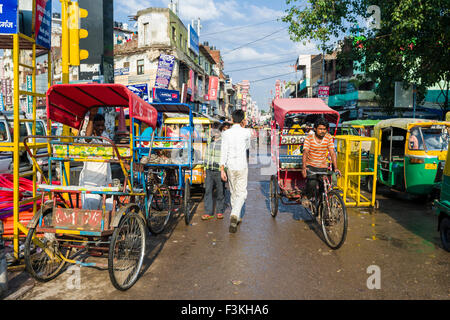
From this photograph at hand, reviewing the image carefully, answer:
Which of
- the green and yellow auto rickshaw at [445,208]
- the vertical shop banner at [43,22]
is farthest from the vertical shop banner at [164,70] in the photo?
the green and yellow auto rickshaw at [445,208]

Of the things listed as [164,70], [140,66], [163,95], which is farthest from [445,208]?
[140,66]

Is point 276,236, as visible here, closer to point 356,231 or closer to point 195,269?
point 356,231

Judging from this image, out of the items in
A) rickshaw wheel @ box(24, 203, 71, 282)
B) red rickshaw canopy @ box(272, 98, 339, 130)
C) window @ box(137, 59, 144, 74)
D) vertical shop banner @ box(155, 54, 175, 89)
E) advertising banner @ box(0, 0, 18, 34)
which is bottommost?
rickshaw wheel @ box(24, 203, 71, 282)

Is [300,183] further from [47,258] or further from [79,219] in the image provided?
[47,258]

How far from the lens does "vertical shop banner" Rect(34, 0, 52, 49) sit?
4.93m

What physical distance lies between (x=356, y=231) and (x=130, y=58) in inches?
1181

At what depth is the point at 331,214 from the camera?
544 cm

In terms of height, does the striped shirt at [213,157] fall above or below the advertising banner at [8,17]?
below

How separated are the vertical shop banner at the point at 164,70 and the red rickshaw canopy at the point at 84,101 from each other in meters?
17.9

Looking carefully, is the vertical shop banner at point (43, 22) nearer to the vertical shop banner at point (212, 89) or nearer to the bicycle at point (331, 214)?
the bicycle at point (331, 214)

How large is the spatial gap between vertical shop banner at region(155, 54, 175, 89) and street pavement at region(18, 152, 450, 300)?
17415mm

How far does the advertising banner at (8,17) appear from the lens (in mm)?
4240

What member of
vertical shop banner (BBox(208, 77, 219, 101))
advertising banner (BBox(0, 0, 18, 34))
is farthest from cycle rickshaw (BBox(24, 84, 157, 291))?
vertical shop banner (BBox(208, 77, 219, 101))

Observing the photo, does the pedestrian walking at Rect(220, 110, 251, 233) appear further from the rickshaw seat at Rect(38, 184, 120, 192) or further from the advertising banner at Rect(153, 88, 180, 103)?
the advertising banner at Rect(153, 88, 180, 103)
